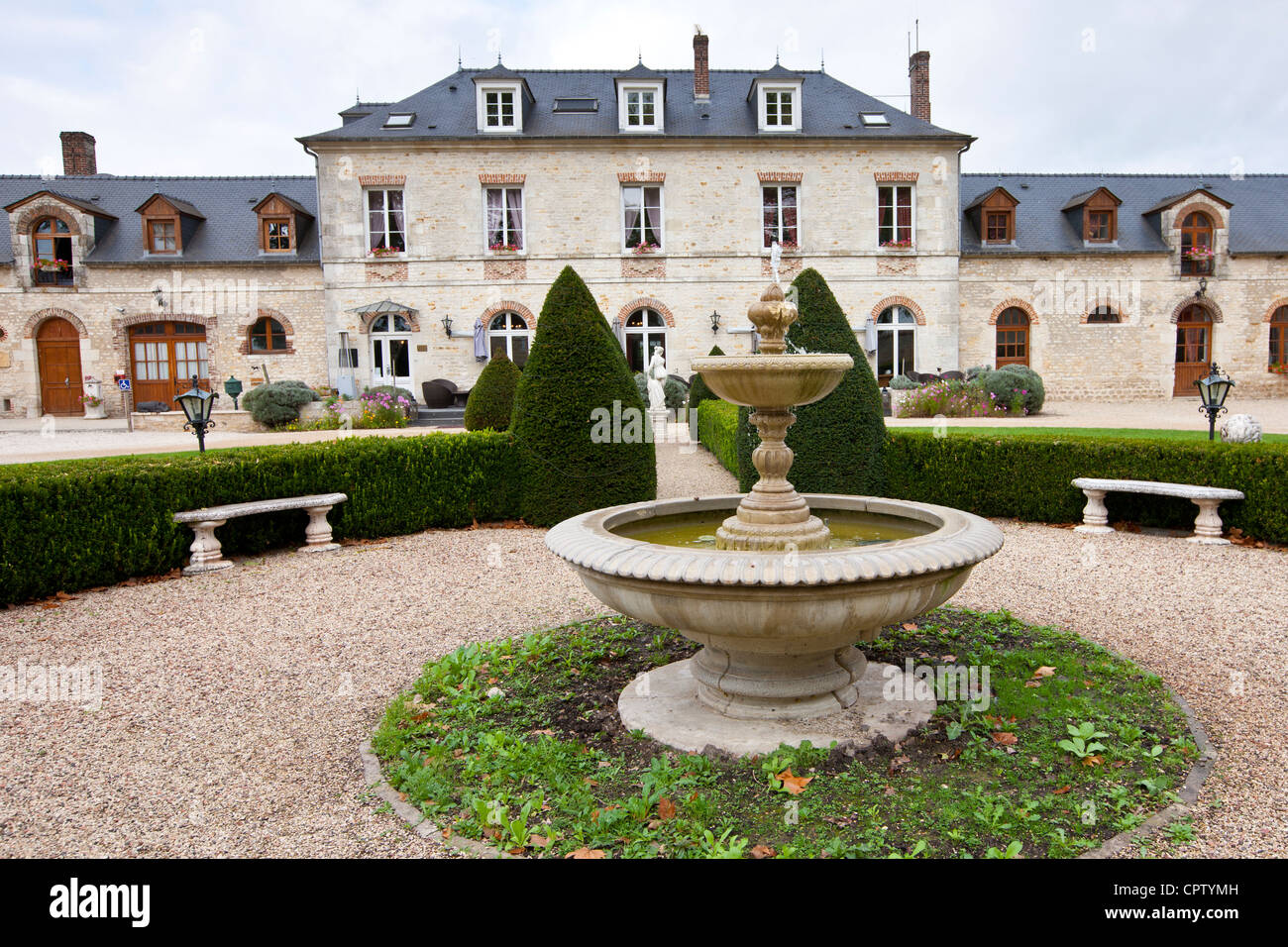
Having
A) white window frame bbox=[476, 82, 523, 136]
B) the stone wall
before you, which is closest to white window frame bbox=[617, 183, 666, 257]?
the stone wall

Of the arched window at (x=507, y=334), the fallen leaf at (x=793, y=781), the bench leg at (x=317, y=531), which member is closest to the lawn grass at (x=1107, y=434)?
the fallen leaf at (x=793, y=781)

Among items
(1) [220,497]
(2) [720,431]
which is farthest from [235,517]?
(2) [720,431]

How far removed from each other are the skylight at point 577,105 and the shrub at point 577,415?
15.5m

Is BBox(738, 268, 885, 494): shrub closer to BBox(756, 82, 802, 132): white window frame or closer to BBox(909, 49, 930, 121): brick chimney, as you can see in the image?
BBox(756, 82, 802, 132): white window frame

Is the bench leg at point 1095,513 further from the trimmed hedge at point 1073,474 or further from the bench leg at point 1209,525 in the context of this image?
A: the bench leg at point 1209,525

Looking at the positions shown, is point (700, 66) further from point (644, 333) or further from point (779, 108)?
point (644, 333)

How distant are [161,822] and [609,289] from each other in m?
19.7

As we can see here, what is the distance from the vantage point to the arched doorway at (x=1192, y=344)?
23938 mm

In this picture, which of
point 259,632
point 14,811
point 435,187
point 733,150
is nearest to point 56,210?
point 435,187

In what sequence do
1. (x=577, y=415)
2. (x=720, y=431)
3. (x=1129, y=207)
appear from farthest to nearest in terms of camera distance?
(x=1129, y=207), (x=720, y=431), (x=577, y=415)

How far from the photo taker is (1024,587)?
6645mm

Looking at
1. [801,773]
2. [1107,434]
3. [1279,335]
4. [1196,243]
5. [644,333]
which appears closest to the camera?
[801,773]

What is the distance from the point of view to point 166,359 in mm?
23281

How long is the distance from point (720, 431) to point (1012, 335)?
Answer: 1397cm
